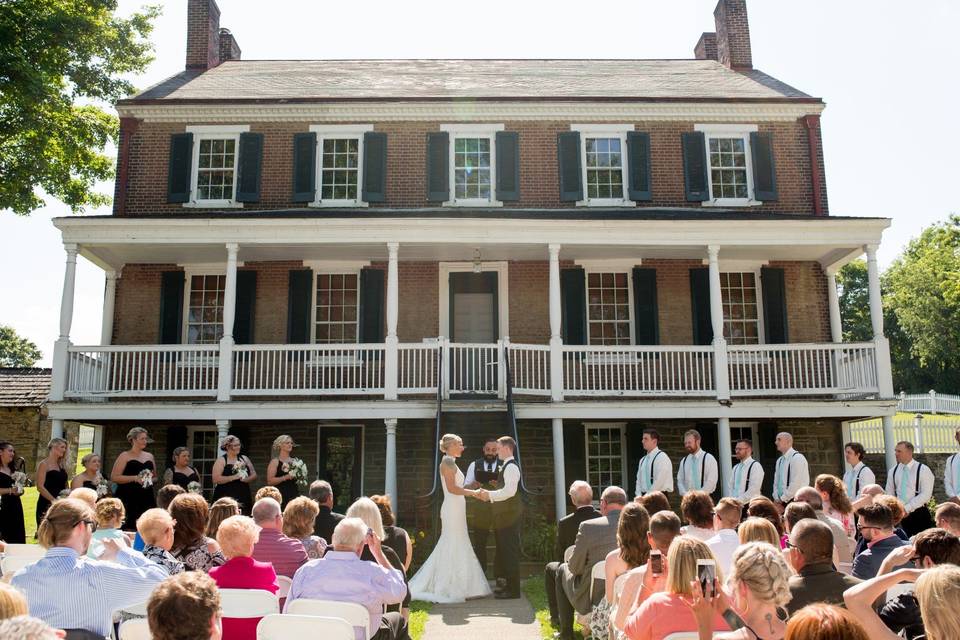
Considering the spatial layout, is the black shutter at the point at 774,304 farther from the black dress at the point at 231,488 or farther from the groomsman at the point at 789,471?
the black dress at the point at 231,488

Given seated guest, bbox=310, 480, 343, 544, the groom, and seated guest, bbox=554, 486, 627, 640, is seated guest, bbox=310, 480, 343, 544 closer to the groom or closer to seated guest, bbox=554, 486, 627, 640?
seated guest, bbox=554, 486, 627, 640

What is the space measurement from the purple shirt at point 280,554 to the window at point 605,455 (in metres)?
11.5

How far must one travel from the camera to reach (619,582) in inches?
222

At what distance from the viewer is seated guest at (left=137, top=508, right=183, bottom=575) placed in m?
5.60

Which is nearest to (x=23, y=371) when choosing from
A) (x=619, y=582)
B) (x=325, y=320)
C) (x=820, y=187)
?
(x=325, y=320)

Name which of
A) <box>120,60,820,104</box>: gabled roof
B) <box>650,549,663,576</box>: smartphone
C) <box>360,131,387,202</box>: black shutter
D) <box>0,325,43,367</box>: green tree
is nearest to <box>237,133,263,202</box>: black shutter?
<box>120,60,820,104</box>: gabled roof

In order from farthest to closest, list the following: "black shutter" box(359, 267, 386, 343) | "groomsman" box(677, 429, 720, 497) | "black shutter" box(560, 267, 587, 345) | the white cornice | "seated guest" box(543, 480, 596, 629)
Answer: the white cornice
"black shutter" box(560, 267, 587, 345)
"black shutter" box(359, 267, 386, 343)
"groomsman" box(677, 429, 720, 497)
"seated guest" box(543, 480, 596, 629)

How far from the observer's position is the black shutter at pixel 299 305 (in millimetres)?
17344

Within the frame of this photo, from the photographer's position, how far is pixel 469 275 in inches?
702

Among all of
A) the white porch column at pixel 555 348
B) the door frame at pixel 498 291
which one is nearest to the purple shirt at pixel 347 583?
the white porch column at pixel 555 348

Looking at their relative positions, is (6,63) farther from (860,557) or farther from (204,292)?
(860,557)

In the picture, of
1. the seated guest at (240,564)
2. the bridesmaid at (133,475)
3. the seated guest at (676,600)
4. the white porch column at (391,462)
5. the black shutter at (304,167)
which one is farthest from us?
the black shutter at (304,167)

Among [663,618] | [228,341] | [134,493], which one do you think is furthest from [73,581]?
[228,341]

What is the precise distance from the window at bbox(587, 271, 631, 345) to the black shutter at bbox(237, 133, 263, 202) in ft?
24.9
